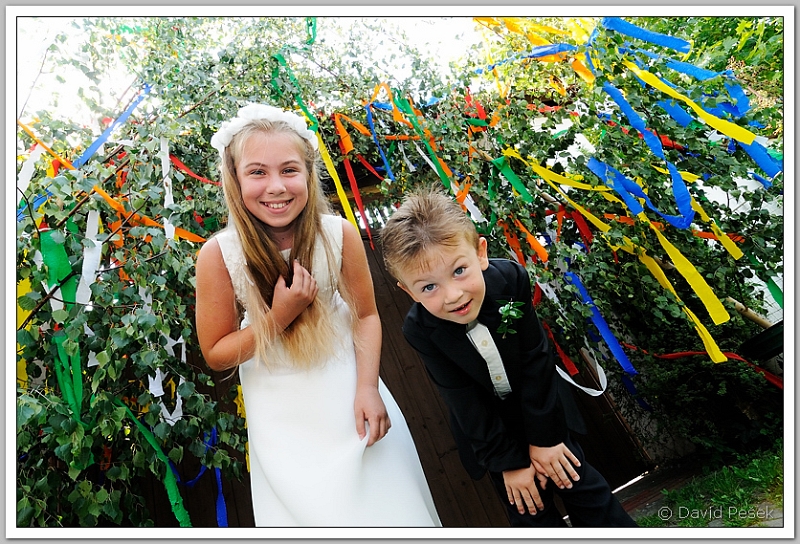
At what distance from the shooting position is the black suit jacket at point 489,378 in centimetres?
122

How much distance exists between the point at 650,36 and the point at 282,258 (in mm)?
1036

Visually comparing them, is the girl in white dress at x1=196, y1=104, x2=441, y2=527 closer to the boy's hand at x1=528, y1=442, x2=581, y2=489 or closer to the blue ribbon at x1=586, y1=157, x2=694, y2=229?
the boy's hand at x1=528, y1=442, x2=581, y2=489

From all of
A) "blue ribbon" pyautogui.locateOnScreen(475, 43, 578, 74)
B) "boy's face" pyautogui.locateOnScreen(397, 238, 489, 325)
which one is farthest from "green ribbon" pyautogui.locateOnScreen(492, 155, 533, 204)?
"boy's face" pyautogui.locateOnScreen(397, 238, 489, 325)

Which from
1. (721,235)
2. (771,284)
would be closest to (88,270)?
(721,235)

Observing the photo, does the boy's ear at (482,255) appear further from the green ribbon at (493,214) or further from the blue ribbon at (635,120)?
the blue ribbon at (635,120)

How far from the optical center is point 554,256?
4.98ft

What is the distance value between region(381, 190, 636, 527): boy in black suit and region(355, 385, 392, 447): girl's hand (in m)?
0.15

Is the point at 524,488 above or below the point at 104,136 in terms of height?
below

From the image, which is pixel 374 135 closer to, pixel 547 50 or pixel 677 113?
pixel 547 50

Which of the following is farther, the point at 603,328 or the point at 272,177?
the point at 603,328

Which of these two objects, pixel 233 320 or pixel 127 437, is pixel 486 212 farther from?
pixel 127 437

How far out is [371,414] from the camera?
3.89 feet

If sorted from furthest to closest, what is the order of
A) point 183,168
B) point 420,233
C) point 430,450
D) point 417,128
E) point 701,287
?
1. point 430,450
2. point 417,128
3. point 183,168
4. point 701,287
5. point 420,233

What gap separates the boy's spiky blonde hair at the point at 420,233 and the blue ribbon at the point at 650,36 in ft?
2.08
